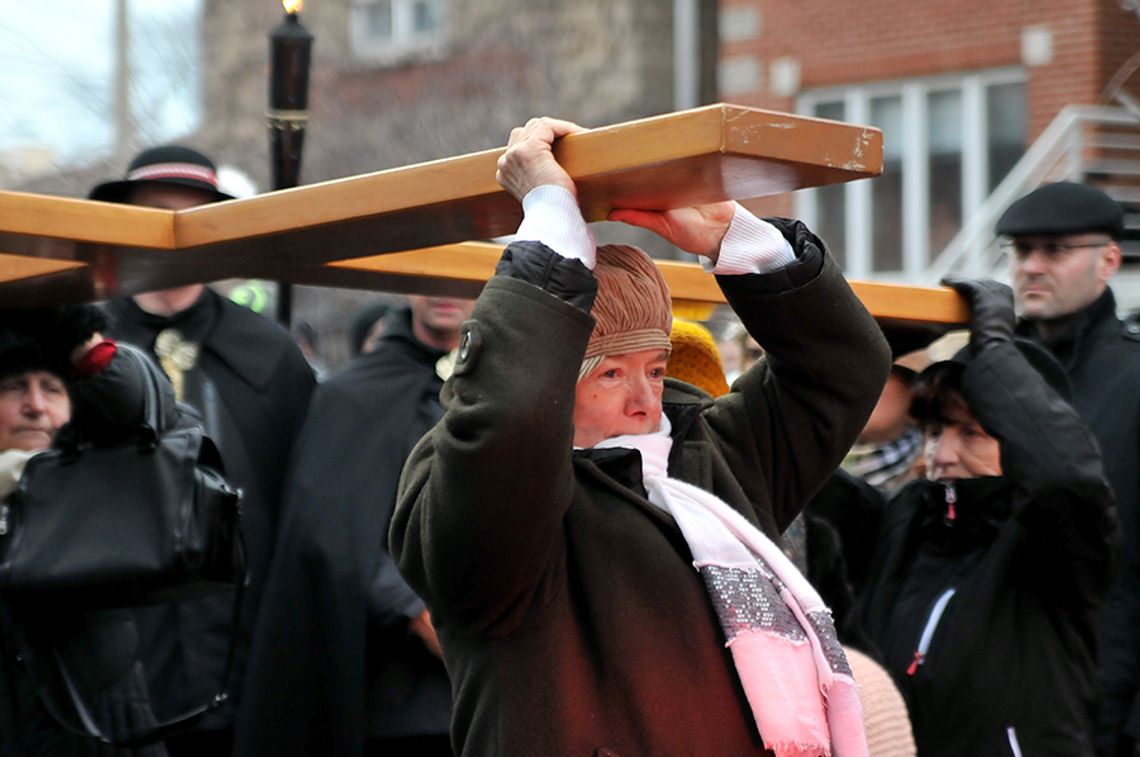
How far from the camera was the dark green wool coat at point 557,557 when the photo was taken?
2873 mm

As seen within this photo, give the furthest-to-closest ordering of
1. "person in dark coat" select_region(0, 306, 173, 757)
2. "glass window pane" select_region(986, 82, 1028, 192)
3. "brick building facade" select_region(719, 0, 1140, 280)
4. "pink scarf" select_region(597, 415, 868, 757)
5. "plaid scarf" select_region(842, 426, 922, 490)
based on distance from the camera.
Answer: "glass window pane" select_region(986, 82, 1028, 192)
"brick building facade" select_region(719, 0, 1140, 280)
"plaid scarf" select_region(842, 426, 922, 490)
"person in dark coat" select_region(0, 306, 173, 757)
"pink scarf" select_region(597, 415, 868, 757)

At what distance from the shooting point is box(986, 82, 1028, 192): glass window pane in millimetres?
15336

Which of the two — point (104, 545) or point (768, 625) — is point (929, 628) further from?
point (104, 545)

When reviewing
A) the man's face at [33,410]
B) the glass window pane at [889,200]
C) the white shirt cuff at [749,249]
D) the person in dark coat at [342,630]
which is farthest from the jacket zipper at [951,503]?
the glass window pane at [889,200]

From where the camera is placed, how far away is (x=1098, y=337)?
5387 mm

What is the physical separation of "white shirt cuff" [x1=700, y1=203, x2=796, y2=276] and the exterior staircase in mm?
10808

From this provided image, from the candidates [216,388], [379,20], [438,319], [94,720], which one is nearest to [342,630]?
[216,388]

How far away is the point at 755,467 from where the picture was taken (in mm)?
3506

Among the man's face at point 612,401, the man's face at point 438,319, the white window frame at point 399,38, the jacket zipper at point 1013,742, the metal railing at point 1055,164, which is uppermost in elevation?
the white window frame at point 399,38

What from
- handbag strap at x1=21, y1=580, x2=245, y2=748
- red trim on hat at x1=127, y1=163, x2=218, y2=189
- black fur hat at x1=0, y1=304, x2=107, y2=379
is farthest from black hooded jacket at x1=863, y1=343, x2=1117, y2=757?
red trim on hat at x1=127, y1=163, x2=218, y2=189

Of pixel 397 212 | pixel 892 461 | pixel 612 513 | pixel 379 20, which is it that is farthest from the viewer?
pixel 379 20

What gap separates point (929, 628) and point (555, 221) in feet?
7.07

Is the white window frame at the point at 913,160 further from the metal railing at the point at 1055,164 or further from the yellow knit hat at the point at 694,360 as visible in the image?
the yellow knit hat at the point at 694,360

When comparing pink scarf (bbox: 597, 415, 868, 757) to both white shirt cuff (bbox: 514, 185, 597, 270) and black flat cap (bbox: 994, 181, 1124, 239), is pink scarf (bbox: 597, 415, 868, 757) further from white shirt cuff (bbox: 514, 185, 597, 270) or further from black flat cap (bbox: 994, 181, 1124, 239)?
black flat cap (bbox: 994, 181, 1124, 239)
